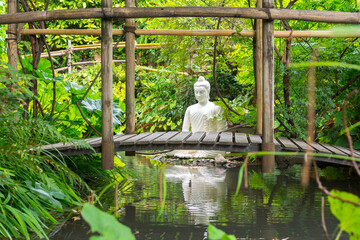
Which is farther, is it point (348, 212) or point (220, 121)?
point (220, 121)

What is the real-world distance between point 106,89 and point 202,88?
10.8 ft

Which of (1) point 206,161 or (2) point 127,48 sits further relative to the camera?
(1) point 206,161

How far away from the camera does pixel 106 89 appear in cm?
371

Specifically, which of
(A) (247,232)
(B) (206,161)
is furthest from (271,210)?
(B) (206,161)

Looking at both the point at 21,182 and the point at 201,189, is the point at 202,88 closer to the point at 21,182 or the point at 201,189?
the point at 201,189

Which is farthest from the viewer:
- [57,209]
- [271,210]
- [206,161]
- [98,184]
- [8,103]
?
[206,161]

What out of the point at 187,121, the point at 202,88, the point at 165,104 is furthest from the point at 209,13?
the point at 165,104

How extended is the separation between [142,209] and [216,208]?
57 centimetres

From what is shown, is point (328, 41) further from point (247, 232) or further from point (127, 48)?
point (247, 232)

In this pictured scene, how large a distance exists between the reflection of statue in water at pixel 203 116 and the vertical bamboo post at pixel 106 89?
3166mm

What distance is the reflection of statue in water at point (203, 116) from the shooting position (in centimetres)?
685

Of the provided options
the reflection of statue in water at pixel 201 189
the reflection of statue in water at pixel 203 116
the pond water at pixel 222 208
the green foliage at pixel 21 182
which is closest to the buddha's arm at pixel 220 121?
the reflection of statue in water at pixel 203 116

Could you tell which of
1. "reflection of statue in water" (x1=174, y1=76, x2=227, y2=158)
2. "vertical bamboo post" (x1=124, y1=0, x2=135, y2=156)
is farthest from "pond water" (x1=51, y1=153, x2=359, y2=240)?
"reflection of statue in water" (x1=174, y1=76, x2=227, y2=158)

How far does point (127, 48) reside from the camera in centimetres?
461
